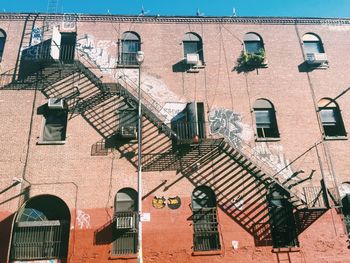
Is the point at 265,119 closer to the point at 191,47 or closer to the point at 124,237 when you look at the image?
the point at 191,47

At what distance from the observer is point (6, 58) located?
61.4ft

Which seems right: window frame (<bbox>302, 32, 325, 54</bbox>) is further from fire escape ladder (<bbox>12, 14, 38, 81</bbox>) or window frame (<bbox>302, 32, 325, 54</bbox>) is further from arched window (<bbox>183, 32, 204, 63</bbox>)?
fire escape ladder (<bbox>12, 14, 38, 81</bbox>)

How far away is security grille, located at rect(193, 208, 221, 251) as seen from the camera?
15488 millimetres

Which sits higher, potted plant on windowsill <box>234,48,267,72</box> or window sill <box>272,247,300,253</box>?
potted plant on windowsill <box>234,48,267,72</box>

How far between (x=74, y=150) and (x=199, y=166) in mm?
6606

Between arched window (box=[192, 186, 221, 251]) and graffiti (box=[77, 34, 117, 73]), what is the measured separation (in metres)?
9.03

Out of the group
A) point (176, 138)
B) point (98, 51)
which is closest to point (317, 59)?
point (176, 138)

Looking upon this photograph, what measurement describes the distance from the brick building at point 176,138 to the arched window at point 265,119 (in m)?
0.06

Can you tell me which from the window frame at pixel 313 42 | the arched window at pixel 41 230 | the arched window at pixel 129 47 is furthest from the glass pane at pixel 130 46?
the window frame at pixel 313 42

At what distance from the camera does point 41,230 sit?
50.1 feet

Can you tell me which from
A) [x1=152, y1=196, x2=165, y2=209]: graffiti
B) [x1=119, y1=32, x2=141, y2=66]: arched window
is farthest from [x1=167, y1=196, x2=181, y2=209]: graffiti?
[x1=119, y1=32, x2=141, y2=66]: arched window

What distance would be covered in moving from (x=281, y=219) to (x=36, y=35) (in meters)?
17.5

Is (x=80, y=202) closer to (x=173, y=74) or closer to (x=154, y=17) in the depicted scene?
(x=173, y=74)

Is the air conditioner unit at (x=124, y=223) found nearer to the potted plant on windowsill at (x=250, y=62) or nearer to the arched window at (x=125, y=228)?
the arched window at (x=125, y=228)
